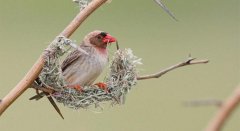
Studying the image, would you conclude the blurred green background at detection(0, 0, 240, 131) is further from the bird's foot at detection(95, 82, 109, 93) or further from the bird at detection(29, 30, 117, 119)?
the bird's foot at detection(95, 82, 109, 93)

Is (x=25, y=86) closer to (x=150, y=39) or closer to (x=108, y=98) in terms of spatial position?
(x=108, y=98)

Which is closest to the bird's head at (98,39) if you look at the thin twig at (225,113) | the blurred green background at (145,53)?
the thin twig at (225,113)

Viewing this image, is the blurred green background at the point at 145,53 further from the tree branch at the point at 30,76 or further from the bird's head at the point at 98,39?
the tree branch at the point at 30,76

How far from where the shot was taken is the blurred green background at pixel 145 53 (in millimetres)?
7141

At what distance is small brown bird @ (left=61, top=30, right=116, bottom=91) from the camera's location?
326 centimetres

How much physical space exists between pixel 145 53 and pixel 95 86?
6.25 meters

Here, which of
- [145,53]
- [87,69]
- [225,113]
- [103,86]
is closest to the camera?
[225,113]

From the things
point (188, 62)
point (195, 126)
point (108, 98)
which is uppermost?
point (188, 62)

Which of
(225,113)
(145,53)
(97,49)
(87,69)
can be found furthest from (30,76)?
(145,53)

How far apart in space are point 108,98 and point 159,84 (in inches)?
230

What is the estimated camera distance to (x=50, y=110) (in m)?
7.52

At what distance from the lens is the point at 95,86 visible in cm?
283

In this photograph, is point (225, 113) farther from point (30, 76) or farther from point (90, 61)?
point (90, 61)

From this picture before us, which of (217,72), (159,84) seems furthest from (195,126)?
(217,72)
